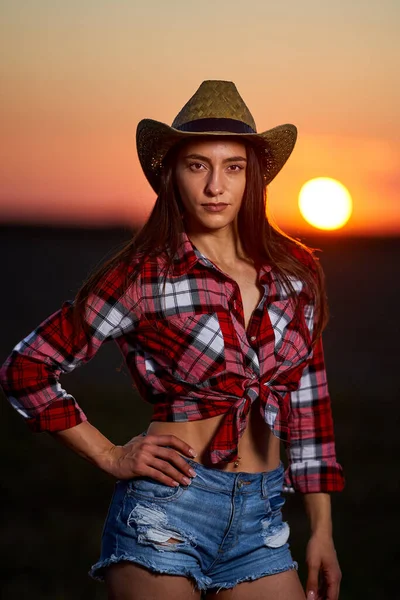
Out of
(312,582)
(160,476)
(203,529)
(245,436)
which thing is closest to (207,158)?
(245,436)

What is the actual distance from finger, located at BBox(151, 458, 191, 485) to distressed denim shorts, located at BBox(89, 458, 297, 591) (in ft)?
0.07

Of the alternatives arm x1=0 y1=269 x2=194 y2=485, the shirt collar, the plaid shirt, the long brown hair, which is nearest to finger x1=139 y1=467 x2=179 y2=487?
arm x1=0 y1=269 x2=194 y2=485

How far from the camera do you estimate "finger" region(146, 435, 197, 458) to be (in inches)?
112

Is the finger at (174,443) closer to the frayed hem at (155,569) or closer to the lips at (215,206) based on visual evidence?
the frayed hem at (155,569)

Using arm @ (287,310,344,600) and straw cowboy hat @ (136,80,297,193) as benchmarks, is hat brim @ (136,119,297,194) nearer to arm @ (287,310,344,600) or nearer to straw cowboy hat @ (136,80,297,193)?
straw cowboy hat @ (136,80,297,193)

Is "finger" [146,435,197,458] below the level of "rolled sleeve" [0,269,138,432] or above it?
below

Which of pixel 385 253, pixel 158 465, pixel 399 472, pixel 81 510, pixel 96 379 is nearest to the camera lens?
pixel 158 465

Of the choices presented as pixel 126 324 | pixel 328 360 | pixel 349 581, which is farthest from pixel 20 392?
pixel 328 360

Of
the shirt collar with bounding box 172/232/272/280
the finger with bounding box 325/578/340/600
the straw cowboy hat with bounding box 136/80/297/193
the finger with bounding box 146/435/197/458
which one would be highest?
the straw cowboy hat with bounding box 136/80/297/193

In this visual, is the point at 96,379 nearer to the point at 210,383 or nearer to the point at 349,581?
the point at 349,581

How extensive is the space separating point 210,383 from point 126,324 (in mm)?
292

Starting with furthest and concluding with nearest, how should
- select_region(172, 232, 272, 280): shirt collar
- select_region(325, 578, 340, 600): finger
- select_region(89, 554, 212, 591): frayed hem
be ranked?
select_region(325, 578, 340, 600): finger
select_region(172, 232, 272, 280): shirt collar
select_region(89, 554, 212, 591): frayed hem

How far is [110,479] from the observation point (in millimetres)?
8078

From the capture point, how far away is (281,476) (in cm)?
297
